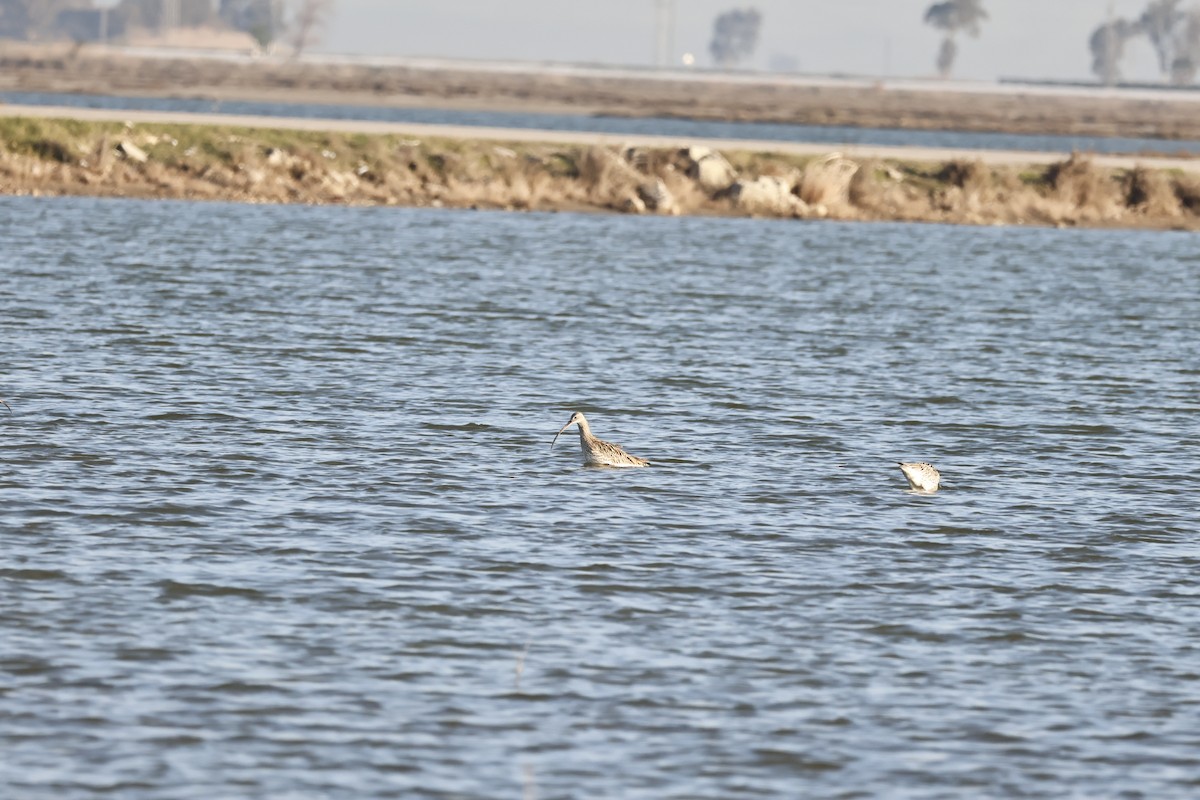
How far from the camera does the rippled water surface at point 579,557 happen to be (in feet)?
39.0

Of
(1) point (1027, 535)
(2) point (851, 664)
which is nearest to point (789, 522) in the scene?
(1) point (1027, 535)

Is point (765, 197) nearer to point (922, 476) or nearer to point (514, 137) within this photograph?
point (514, 137)

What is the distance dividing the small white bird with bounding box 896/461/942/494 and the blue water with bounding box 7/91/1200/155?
333ft

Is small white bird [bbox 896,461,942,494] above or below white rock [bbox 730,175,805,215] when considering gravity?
above

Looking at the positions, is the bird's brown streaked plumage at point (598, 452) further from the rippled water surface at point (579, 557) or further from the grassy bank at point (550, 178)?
the grassy bank at point (550, 178)

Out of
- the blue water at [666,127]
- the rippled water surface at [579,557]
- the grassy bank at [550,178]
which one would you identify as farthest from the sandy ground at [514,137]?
the blue water at [666,127]

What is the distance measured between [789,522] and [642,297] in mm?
22061

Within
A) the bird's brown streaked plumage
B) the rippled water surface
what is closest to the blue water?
the rippled water surface

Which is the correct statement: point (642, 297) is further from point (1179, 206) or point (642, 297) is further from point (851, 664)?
point (1179, 206)

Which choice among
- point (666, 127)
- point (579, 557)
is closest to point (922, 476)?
point (579, 557)

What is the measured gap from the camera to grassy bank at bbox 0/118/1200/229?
59.2m

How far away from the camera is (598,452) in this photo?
67.8ft

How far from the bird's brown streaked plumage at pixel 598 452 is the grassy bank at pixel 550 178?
132 ft

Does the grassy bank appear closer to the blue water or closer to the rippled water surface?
the rippled water surface
